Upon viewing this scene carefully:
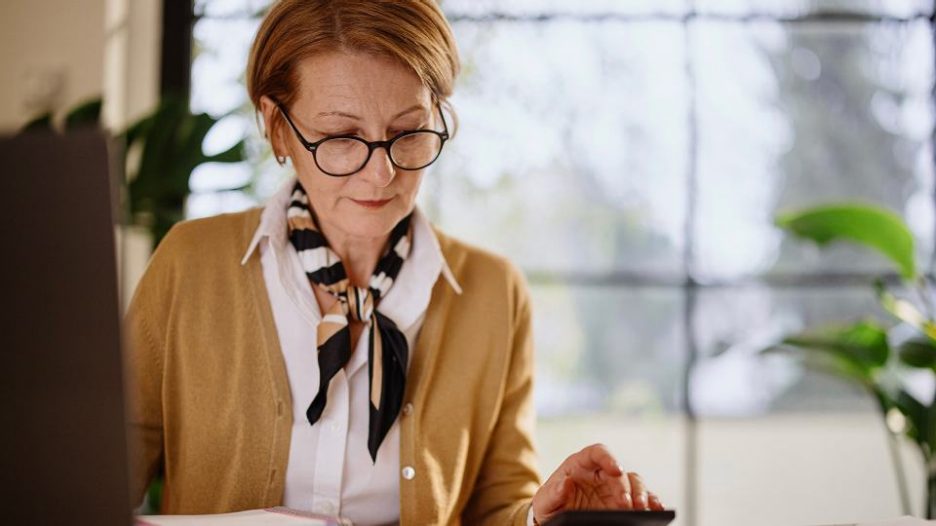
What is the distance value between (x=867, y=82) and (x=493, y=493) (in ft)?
7.11

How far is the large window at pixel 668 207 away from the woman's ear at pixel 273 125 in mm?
1532

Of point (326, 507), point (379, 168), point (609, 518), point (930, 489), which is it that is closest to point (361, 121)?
point (379, 168)

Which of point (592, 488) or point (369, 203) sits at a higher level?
point (369, 203)

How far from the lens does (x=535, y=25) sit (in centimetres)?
301

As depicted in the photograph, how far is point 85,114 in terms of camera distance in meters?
2.49

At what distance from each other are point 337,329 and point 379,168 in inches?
9.6

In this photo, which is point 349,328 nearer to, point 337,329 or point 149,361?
point 337,329

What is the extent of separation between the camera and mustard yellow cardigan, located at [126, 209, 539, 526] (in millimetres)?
1438

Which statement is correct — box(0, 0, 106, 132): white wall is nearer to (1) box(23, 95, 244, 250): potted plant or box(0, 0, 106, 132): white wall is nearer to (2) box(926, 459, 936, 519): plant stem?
(1) box(23, 95, 244, 250): potted plant

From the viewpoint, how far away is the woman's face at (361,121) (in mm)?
1370

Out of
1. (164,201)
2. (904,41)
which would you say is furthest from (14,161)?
(904,41)

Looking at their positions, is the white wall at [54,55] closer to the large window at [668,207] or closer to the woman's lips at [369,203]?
the large window at [668,207]

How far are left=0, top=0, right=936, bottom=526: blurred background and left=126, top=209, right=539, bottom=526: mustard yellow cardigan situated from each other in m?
1.42

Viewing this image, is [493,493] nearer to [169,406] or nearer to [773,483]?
[169,406]
